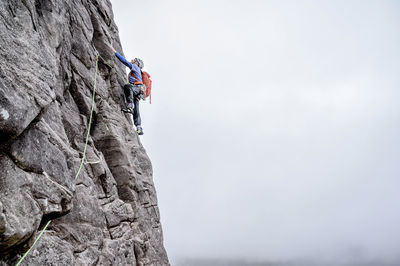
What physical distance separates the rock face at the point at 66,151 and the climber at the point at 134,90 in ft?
1.81

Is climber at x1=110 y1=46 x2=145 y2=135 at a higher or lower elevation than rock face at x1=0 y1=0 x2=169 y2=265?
higher

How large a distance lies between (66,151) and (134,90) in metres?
8.97

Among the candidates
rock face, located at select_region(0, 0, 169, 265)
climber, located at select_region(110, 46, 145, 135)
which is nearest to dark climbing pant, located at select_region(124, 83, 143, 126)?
climber, located at select_region(110, 46, 145, 135)

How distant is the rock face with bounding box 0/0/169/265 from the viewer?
5.84 meters

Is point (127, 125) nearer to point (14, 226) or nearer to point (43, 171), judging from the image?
point (43, 171)

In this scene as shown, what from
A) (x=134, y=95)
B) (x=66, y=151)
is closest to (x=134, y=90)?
(x=134, y=95)

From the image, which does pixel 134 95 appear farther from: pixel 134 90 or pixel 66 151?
pixel 66 151

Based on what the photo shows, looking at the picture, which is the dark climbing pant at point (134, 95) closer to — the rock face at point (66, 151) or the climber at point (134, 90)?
the climber at point (134, 90)

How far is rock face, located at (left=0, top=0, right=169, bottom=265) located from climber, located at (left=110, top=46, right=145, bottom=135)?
0.55m

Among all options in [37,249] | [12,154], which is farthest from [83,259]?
[12,154]

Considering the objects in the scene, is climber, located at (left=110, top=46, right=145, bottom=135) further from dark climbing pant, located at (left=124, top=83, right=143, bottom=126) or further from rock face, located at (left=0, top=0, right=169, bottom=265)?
rock face, located at (left=0, top=0, right=169, bottom=265)

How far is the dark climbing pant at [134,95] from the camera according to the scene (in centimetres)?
1645

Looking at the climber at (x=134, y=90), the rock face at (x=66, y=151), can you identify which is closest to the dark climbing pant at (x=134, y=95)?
the climber at (x=134, y=90)

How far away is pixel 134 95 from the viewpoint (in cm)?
1702
